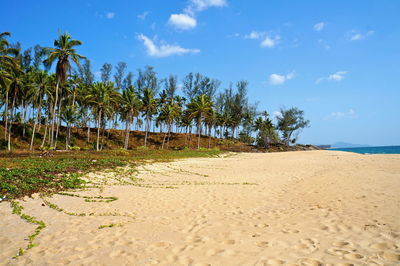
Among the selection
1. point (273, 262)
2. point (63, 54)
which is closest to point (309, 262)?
point (273, 262)

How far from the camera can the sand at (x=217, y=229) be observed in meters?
4.11

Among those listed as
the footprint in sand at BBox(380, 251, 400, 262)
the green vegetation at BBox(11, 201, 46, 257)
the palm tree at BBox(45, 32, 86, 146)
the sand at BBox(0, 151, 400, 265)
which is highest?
the palm tree at BBox(45, 32, 86, 146)

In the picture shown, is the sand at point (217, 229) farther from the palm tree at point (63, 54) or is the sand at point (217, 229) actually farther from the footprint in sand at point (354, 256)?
the palm tree at point (63, 54)

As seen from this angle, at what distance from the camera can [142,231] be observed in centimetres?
547

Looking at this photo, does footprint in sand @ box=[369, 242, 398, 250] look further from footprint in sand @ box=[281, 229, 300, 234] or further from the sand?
footprint in sand @ box=[281, 229, 300, 234]

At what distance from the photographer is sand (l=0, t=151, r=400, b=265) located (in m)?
4.11

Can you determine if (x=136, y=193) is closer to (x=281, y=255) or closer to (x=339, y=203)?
(x=281, y=255)

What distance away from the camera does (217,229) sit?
5508mm

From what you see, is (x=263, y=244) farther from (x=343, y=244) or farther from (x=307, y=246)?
(x=343, y=244)

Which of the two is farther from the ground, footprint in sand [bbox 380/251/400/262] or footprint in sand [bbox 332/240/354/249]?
footprint in sand [bbox 380/251/400/262]

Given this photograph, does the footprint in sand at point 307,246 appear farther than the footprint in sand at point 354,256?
Yes

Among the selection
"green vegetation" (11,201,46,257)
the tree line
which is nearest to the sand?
"green vegetation" (11,201,46,257)

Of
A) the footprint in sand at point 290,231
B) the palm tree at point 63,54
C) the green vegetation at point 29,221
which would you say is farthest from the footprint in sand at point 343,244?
the palm tree at point 63,54

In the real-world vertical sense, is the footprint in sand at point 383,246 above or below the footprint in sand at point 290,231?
above
